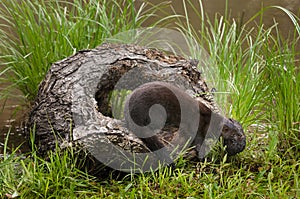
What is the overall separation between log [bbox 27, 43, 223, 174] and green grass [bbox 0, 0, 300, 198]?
0.12 metres

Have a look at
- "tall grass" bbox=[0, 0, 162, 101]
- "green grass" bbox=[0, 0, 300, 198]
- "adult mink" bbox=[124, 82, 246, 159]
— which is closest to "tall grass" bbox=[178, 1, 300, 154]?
Result: "green grass" bbox=[0, 0, 300, 198]

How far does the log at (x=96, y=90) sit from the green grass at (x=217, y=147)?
0.40ft

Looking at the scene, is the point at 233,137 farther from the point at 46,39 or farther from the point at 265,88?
the point at 46,39

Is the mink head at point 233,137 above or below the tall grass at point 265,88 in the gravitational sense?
below

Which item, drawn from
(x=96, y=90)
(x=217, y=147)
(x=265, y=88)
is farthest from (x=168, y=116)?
(x=265, y=88)

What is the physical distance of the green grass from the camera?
2.16m

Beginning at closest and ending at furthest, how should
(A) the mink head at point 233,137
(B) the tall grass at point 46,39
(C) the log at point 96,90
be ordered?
(C) the log at point 96,90 → (A) the mink head at point 233,137 → (B) the tall grass at point 46,39

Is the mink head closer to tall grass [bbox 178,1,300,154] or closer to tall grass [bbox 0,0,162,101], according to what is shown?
tall grass [bbox 178,1,300,154]

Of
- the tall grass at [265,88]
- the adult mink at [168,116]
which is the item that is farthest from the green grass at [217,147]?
the adult mink at [168,116]

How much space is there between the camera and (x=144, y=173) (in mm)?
2312

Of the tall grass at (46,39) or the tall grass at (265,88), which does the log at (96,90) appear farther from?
the tall grass at (46,39)

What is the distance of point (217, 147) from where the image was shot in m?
2.47

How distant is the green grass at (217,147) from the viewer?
7.10ft

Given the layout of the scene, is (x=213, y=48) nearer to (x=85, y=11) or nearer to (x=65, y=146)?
(x=85, y=11)
